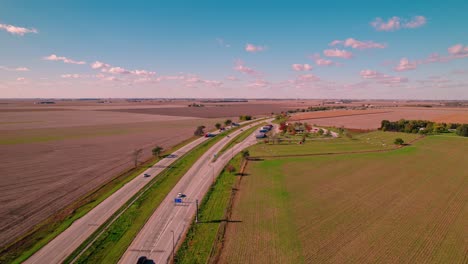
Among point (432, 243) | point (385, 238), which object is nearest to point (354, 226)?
point (385, 238)

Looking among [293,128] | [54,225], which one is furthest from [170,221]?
[293,128]

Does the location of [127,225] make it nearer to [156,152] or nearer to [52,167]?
[52,167]

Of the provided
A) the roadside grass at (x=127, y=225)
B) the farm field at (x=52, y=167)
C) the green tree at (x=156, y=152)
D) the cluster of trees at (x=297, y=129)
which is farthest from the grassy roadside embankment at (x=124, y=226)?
the cluster of trees at (x=297, y=129)

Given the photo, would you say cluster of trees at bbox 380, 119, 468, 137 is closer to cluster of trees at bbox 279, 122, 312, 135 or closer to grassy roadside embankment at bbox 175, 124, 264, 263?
cluster of trees at bbox 279, 122, 312, 135

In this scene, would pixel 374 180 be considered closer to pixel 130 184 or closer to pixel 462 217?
pixel 462 217

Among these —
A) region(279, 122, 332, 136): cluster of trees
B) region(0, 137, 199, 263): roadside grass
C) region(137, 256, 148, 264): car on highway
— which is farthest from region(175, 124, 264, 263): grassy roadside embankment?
region(279, 122, 332, 136): cluster of trees

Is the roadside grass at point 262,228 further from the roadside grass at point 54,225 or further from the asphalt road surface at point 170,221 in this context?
the roadside grass at point 54,225
